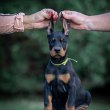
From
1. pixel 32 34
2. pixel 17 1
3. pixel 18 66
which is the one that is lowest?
pixel 18 66

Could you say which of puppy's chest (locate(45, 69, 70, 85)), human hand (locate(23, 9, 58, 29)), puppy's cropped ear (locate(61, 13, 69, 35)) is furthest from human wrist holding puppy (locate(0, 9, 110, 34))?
puppy's chest (locate(45, 69, 70, 85))

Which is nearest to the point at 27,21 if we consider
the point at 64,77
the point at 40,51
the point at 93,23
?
the point at 93,23

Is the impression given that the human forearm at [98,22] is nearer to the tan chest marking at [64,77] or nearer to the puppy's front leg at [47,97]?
the tan chest marking at [64,77]

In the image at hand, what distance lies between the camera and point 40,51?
10062 millimetres

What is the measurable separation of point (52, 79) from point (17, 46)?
19.7 ft

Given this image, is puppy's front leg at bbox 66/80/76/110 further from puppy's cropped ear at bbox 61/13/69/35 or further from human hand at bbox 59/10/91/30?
human hand at bbox 59/10/91/30

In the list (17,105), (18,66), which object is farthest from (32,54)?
(17,105)

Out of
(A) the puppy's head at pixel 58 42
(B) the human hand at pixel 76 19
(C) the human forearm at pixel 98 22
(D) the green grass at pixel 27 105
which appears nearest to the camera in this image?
(A) the puppy's head at pixel 58 42

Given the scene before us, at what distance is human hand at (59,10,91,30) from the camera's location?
422cm

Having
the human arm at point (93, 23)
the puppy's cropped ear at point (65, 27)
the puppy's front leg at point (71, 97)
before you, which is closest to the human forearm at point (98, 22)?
the human arm at point (93, 23)

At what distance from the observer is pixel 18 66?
34.0ft

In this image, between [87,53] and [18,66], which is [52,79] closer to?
[87,53]

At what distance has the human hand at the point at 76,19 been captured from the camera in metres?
4.22

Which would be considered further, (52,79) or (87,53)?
(87,53)
